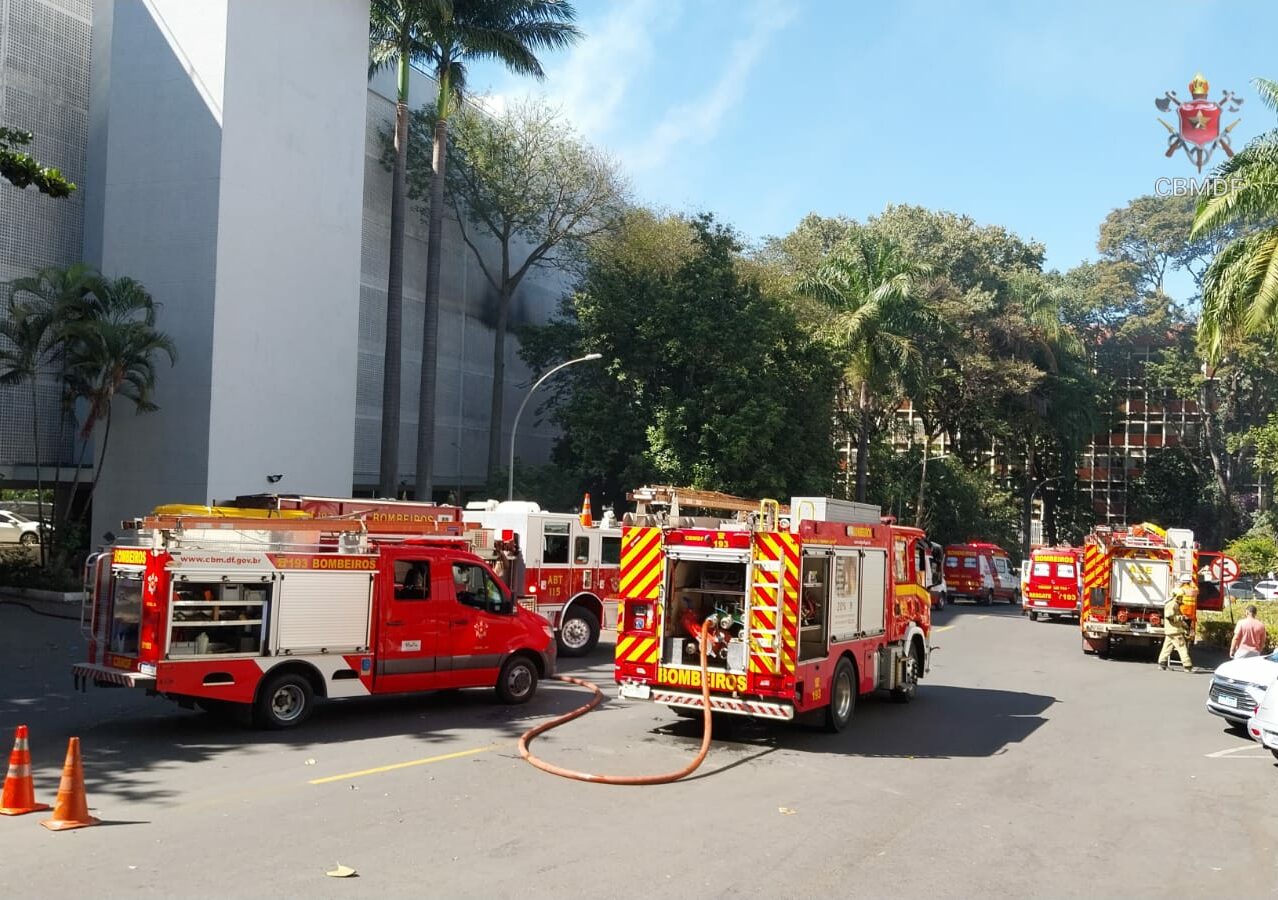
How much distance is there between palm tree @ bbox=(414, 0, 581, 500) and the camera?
1305 inches

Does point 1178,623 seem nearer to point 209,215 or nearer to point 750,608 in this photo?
point 750,608

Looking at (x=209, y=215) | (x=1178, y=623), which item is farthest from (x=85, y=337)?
(x=1178, y=623)

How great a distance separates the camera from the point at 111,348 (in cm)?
2516

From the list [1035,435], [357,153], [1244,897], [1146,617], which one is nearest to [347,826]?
[1244,897]

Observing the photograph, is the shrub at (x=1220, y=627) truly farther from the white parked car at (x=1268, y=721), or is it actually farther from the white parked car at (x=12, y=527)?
the white parked car at (x=12, y=527)

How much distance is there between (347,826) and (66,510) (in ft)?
78.7

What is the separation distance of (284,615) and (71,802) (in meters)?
4.21

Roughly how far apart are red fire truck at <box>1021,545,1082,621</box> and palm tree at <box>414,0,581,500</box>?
1933cm

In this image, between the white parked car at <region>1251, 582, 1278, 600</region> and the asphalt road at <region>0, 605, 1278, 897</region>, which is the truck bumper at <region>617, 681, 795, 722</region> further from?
the white parked car at <region>1251, 582, 1278, 600</region>

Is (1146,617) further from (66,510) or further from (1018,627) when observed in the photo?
(66,510)

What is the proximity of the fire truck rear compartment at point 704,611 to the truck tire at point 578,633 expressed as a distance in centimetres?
777

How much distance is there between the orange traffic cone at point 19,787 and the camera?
8062 mm

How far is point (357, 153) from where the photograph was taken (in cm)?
3180

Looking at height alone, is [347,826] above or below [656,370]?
below
